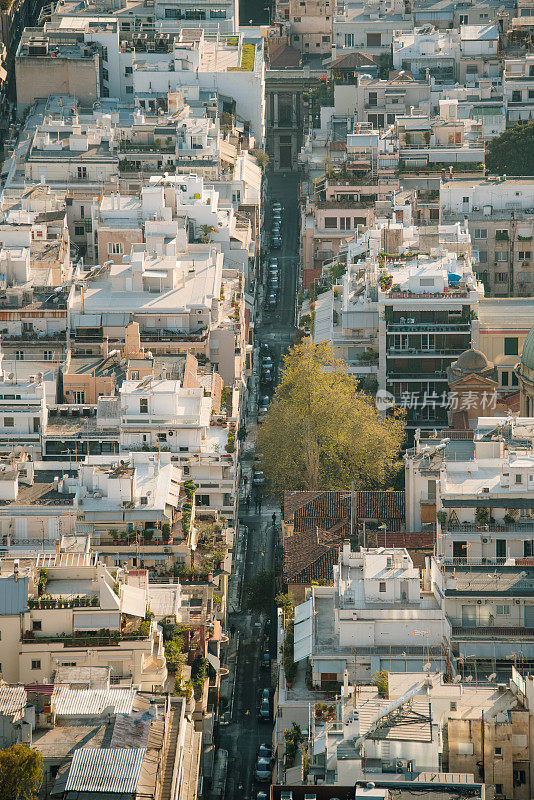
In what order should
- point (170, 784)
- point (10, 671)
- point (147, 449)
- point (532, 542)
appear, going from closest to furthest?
point (170, 784) → point (10, 671) → point (532, 542) → point (147, 449)

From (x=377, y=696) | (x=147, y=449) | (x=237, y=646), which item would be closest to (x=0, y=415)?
(x=147, y=449)

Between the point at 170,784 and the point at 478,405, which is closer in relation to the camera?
the point at 170,784

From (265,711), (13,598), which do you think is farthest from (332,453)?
(13,598)

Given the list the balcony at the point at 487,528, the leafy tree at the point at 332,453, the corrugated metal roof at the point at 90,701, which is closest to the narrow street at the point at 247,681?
the leafy tree at the point at 332,453

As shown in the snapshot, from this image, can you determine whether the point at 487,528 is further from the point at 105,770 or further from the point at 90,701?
the point at 105,770

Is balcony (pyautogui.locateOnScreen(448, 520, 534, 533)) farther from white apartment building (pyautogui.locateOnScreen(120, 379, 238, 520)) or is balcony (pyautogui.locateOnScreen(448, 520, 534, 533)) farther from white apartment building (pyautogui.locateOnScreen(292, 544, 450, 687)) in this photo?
white apartment building (pyautogui.locateOnScreen(120, 379, 238, 520))

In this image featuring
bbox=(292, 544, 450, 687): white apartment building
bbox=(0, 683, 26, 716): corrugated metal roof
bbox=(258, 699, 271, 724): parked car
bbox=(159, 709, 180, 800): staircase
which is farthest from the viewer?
bbox=(258, 699, 271, 724): parked car

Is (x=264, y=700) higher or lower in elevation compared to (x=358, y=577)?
lower

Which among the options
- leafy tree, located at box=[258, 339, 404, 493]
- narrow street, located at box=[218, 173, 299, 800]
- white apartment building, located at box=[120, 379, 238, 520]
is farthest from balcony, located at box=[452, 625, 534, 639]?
white apartment building, located at box=[120, 379, 238, 520]

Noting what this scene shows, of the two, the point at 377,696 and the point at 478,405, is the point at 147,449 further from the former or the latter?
the point at 377,696
